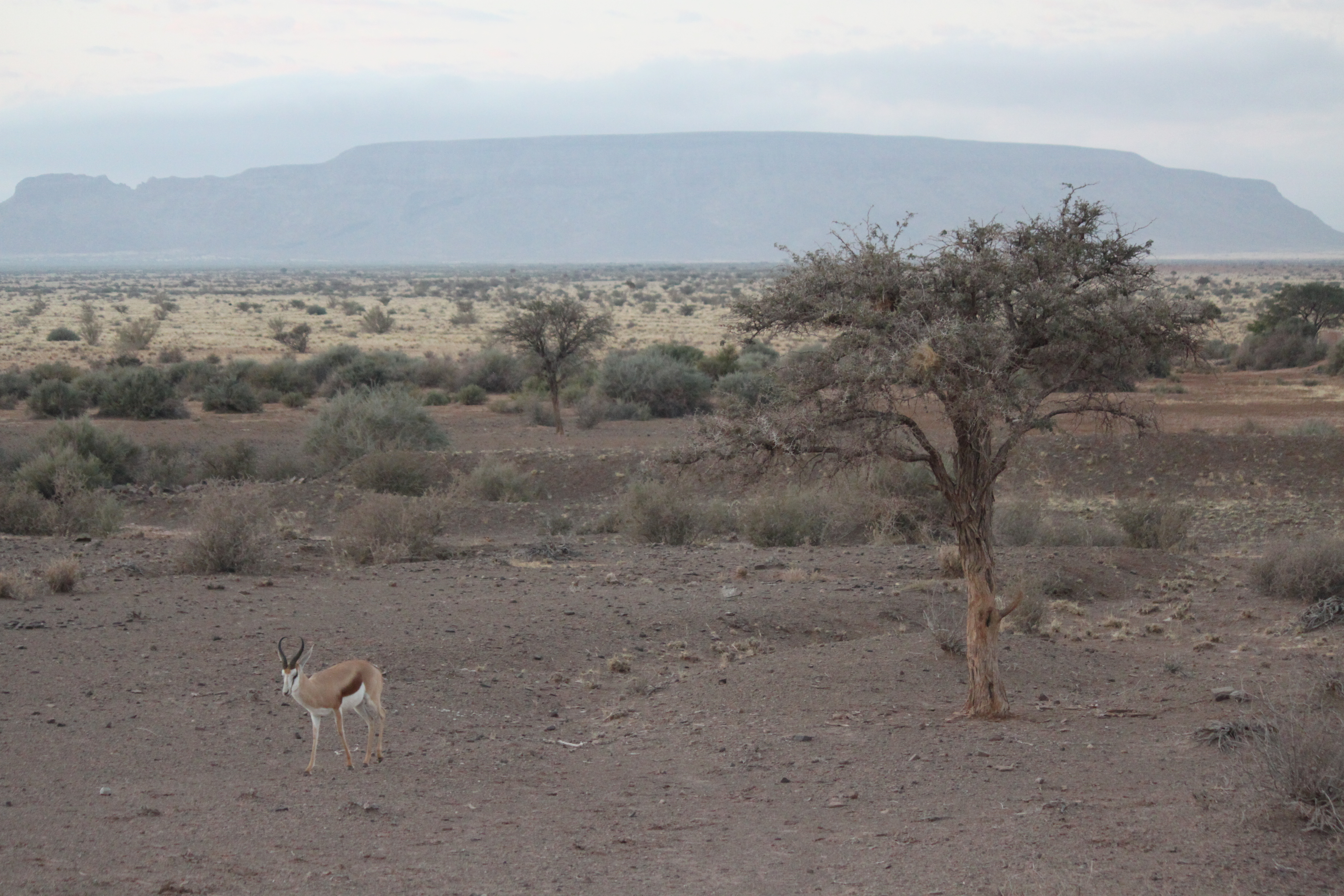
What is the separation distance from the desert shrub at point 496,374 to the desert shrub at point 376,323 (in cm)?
2328

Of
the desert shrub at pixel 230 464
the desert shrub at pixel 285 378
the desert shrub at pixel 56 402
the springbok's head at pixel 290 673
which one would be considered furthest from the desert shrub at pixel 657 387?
the springbok's head at pixel 290 673

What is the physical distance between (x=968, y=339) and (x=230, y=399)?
3238 cm

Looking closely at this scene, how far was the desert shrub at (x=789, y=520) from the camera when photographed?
60.1ft

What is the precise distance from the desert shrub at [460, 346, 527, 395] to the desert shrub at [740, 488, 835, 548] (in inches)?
988

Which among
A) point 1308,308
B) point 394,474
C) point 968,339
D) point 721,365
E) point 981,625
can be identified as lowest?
point 394,474

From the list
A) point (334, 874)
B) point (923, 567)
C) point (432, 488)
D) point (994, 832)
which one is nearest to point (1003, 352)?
point (994, 832)

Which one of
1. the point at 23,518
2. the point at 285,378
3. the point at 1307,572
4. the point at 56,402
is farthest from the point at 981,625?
the point at 285,378

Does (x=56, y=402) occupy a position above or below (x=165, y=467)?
above

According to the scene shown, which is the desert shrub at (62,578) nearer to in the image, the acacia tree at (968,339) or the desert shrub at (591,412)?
the acacia tree at (968,339)

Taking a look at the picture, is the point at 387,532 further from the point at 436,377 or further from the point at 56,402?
the point at 436,377

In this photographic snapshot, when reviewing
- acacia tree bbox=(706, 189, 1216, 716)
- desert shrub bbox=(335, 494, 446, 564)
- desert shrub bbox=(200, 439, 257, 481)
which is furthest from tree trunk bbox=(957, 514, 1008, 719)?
desert shrub bbox=(200, 439, 257, 481)

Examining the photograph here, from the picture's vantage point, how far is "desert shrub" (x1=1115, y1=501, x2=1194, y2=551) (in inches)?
701

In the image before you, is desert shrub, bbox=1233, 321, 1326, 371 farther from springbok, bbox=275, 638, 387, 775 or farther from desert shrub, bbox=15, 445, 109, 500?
springbok, bbox=275, 638, 387, 775

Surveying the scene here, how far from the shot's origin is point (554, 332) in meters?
32.2
